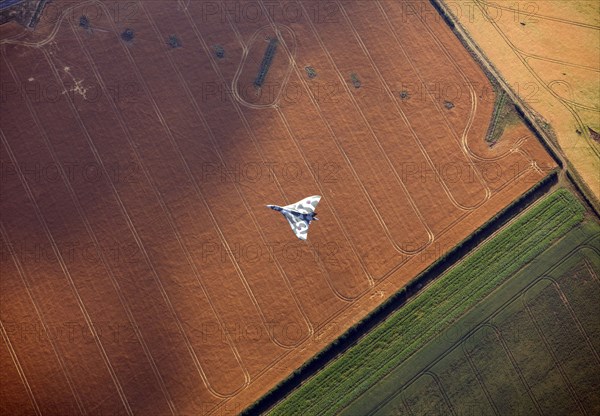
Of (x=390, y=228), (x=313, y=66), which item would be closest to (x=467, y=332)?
(x=390, y=228)

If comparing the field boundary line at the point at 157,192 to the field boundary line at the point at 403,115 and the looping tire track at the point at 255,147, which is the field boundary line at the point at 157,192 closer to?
the looping tire track at the point at 255,147

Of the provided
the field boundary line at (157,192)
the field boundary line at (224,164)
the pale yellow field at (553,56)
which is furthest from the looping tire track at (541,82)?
→ the field boundary line at (157,192)

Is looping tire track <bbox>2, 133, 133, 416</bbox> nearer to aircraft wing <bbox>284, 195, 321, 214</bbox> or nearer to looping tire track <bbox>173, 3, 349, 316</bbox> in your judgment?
looping tire track <bbox>173, 3, 349, 316</bbox>

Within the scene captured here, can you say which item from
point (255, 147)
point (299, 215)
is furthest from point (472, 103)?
point (255, 147)

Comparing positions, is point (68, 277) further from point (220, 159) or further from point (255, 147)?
point (255, 147)

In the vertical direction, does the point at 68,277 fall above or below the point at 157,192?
below

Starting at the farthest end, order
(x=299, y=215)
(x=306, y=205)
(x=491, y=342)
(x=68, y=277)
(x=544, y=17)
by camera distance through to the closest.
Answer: (x=544, y=17)
(x=306, y=205)
(x=299, y=215)
(x=491, y=342)
(x=68, y=277)
